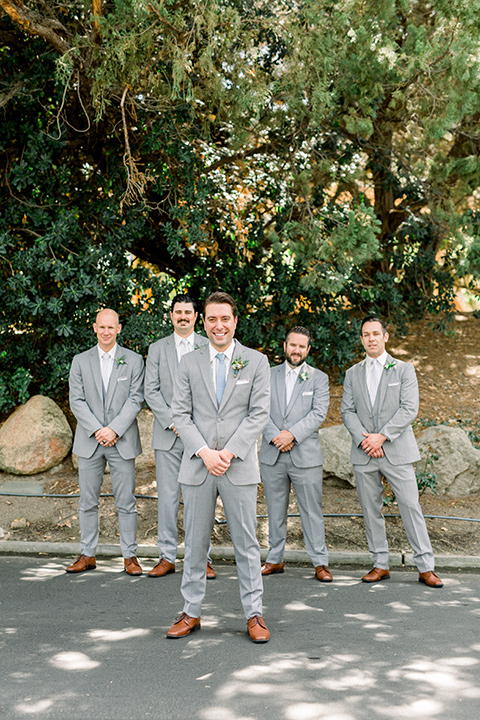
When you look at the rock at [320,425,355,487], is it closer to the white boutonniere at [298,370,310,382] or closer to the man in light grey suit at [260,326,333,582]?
the man in light grey suit at [260,326,333,582]

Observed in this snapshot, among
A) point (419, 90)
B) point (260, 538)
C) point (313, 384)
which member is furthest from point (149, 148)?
point (260, 538)

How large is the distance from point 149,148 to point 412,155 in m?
4.05

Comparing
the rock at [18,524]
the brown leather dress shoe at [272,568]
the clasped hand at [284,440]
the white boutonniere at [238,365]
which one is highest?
Answer: the white boutonniere at [238,365]

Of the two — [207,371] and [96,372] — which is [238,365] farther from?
[96,372]

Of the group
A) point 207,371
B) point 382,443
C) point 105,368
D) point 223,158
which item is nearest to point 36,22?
Answer: point 223,158

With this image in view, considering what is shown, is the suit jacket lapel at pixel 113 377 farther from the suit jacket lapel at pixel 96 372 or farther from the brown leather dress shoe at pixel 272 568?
the brown leather dress shoe at pixel 272 568

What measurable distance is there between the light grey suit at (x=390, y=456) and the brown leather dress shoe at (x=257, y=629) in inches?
67.8

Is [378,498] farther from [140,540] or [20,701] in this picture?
[20,701]

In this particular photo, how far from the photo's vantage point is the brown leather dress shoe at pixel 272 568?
6.24 meters

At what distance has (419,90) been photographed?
9.32 m

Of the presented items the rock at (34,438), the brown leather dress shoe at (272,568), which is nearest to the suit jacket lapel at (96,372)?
the brown leather dress shoe at (272,568)

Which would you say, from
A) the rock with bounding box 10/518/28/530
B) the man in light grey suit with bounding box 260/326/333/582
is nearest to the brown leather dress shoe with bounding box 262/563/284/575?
the man in light grey suit with bounding box 260/326/333/582

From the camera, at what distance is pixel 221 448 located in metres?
4.88

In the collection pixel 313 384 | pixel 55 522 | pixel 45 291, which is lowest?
pixel 55 522
